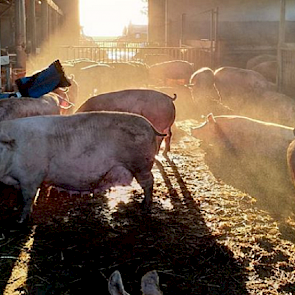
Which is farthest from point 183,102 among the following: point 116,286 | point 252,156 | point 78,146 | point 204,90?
point 116,286

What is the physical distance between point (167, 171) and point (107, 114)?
6.04 ft

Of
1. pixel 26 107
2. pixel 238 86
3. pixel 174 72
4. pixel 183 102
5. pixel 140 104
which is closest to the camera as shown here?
pixel 26 107

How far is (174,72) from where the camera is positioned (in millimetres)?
15094

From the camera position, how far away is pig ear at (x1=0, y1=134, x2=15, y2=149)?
4016mm

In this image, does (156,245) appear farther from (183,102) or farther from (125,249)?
(183,102)

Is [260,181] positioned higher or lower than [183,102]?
lower

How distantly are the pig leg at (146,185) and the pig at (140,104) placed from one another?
213 centimetres

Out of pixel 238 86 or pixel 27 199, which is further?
pixel 238 86

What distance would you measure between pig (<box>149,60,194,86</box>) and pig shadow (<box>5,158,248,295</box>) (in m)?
10.5

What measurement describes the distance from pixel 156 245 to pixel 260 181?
224cm

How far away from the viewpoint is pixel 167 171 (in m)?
5.96

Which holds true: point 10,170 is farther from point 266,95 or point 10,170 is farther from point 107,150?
point 266,95

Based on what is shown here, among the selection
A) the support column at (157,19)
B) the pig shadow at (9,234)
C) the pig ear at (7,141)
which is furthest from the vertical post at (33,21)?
the support column at (157,19)

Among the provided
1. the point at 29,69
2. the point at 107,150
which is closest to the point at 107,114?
the point at 107,150
